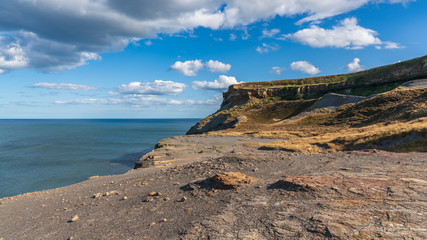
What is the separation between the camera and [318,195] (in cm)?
623

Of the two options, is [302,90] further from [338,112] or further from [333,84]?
[338,112]

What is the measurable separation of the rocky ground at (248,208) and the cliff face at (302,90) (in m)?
41.8

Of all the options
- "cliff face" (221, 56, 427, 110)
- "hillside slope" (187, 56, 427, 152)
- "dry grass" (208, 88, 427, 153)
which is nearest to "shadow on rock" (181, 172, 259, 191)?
"dry grass" (208, 88, 427, 153)

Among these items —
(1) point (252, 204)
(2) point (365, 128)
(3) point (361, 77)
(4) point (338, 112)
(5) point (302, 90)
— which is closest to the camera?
(1) point (252, 204)

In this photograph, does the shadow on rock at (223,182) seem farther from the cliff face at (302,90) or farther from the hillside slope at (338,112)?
the cliff face at (302,90)

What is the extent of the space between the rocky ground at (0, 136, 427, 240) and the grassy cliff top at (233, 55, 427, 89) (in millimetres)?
52714

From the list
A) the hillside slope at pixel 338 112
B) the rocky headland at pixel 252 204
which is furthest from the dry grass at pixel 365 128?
the rocky headland at pixel 252 204

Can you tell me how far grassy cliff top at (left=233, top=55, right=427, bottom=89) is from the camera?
48156 mm

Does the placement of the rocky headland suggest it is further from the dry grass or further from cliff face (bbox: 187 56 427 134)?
cliff face (bbox: 187 56 427 134)

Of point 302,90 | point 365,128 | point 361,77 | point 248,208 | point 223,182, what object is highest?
point 361,77

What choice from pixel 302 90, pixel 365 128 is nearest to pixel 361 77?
pixel 302 90

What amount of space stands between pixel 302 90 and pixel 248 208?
63.2 meters

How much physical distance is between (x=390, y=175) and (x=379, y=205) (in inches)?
110

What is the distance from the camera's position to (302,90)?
63562 millimetres
